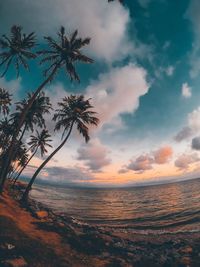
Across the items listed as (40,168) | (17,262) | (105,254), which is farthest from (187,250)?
(40,168)

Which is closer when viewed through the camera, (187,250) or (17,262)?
(17,262)

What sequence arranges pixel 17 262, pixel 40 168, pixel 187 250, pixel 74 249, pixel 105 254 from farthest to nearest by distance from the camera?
pixel 40 168 < pixel 187 250 < pixel 105 254 < pixel 74 249 < pixel 17 262

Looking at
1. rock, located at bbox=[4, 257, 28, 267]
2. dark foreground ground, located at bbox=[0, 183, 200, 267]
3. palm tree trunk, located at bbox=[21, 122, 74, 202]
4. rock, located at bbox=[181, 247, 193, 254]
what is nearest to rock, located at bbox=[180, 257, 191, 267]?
dark foreground ground, located at bbox=[0, 183, 200, 267]

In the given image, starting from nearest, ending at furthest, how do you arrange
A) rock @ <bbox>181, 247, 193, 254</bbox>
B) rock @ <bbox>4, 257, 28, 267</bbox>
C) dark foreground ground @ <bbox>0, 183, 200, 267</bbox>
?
rock @ <bbox>4, 257, 28, 267</bbox> → dark foreground ground @ <bbox>0, 183, 200, 267</bbox> → rock @ <bbox>181, 247, 193, 254</bbox>

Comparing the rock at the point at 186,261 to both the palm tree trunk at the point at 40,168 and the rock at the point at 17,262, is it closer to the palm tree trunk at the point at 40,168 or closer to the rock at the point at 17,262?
the rock at the point at 17,262

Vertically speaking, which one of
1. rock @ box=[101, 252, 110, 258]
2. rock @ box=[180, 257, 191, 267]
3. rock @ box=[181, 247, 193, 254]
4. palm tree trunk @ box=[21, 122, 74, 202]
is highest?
palm tree trunk @ box=[21, 122, 74, 202]

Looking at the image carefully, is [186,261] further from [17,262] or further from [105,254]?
[17,262]

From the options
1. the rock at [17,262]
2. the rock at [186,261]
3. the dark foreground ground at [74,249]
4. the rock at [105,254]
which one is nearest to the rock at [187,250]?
the dark foreground ground at [74,249]

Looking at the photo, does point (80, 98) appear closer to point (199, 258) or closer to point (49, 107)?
point (49, 107)

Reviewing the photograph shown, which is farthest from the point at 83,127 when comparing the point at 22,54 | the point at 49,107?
the point at 22,54

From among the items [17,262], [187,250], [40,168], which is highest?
[40,168]

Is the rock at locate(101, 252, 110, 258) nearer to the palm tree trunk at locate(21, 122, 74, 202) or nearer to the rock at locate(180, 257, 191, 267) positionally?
the rock at locate(180, 257, 191, 267)

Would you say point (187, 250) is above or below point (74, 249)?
below

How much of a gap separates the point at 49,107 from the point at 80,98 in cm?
644
